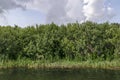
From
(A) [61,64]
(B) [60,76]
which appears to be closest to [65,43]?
(A) [61,64]

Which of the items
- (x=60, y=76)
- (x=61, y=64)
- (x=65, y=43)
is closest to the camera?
(x=60, y=76)

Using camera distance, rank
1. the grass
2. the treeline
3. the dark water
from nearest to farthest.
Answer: the dark water → the grass → the treeline

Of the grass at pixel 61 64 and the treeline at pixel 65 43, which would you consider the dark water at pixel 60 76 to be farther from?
the treeline at pixel 65 43

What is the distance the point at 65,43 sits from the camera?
8638 cm

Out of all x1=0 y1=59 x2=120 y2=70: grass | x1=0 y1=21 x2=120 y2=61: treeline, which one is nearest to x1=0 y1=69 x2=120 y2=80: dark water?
x1=0 y1=59 x2=120 y2=70: grass

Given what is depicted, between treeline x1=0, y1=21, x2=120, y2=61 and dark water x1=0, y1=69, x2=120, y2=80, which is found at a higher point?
treeline x1=0, y1=21, x2=120, y2=61

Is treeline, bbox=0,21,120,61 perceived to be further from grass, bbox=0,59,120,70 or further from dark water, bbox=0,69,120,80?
dark water, bbox=0,69,120,80

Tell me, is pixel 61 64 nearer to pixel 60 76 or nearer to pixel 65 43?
pixel 65 43

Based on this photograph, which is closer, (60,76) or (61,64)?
(60,76)

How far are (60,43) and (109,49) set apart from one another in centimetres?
1379

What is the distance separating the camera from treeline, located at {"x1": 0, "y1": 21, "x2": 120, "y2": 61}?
276 ft

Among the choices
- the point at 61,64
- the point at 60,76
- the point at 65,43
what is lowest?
the point at 60,76

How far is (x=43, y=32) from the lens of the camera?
299 ft

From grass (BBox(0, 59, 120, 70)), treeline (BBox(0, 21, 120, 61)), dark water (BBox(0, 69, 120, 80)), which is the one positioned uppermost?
treeline (BBox(0, 21, 120, 61))
